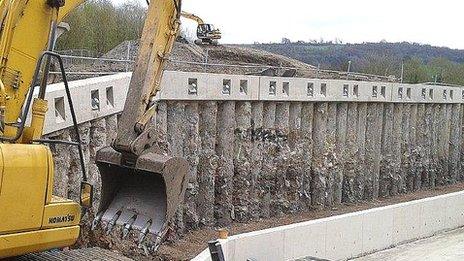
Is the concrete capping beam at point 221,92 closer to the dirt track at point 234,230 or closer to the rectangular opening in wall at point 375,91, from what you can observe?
the rectangular opening in wall at point 375,91

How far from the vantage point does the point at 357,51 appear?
7562cm

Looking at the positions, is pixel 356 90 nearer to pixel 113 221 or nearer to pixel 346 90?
pixel 346 90

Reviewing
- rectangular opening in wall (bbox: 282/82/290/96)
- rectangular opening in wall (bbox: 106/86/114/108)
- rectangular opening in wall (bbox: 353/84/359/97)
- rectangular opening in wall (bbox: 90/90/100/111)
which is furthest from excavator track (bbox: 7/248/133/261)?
rectangular opening in wall (bbox: 353/84/359/97)

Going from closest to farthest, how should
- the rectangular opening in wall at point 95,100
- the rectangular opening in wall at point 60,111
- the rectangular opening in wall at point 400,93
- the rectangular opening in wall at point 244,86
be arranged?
1. the rectangular opening in wall at point 60,111
2. the rectangular opening in wall at point 95,100
3. the rectangular opening in wall at point 244,86
4. the rectangular opening in wall at point 400,93

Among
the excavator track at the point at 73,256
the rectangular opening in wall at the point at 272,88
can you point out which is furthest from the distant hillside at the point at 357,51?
the excavator track at the point at 73,256

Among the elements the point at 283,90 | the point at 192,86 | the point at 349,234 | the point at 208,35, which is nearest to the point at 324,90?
the point at 283,90

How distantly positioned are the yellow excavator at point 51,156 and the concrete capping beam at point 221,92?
3.15 meters

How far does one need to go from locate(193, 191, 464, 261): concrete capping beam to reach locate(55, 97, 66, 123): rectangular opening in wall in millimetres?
2999

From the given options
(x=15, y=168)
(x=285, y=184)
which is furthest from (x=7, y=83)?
(x=285, y=184)

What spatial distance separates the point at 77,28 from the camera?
27547 mm

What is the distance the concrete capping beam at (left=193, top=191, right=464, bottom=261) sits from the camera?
10938 mm

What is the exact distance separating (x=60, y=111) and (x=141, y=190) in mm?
3689

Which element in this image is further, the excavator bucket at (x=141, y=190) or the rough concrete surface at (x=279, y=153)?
the rough concrete surface at (x=279, y=153)

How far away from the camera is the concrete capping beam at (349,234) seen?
35.9 ft
